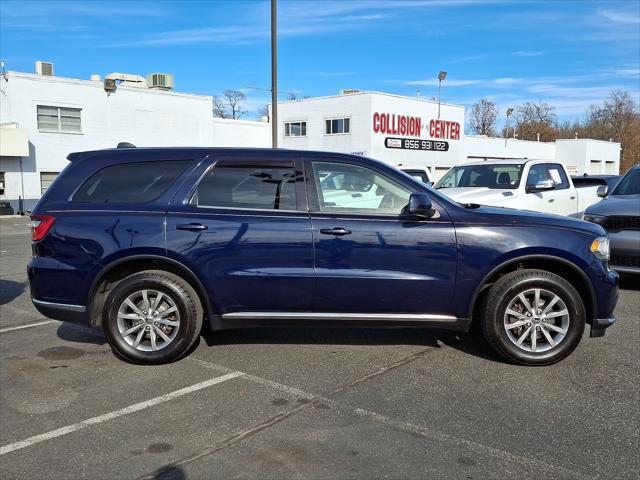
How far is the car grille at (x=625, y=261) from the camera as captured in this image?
753 centimetres

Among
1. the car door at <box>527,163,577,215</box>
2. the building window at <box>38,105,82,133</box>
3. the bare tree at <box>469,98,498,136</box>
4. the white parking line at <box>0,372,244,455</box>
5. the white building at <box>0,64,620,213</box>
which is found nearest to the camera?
the white parking line at <box>0,372,244,455</box>

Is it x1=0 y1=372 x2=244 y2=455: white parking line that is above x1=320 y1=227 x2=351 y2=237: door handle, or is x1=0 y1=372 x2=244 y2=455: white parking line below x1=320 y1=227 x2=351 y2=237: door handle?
below

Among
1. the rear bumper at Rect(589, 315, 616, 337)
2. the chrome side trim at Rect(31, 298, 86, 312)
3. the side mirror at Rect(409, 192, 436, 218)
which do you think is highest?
the side mirror at Rect(409, 192, 436, 218)

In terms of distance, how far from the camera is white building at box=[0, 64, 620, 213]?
25.2 meters

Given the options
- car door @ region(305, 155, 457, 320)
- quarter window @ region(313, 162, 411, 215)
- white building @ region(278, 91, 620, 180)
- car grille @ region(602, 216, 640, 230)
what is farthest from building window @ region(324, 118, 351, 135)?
car door @ region(305, 155, 457, 320)

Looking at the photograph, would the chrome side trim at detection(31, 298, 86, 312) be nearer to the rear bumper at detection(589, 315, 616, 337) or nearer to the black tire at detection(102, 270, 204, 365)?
the black tire at detection(102, 270, 204, 365)

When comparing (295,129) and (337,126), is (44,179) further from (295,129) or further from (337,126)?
(337,126)

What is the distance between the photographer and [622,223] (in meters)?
7.71

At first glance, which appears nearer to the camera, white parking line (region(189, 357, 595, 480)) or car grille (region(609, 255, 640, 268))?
white parking line (region(189, 357, 595, 480))

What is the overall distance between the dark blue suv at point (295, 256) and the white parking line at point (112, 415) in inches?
19.9

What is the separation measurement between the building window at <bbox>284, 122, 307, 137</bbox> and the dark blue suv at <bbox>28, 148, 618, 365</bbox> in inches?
1369

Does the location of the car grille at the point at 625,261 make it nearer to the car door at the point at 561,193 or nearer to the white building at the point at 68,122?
the car door at the point at 561,193

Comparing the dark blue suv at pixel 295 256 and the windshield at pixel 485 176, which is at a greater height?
the windshield at pixel 485 176

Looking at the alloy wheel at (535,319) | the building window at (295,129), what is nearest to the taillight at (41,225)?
the alloy wheel at (535,319)
